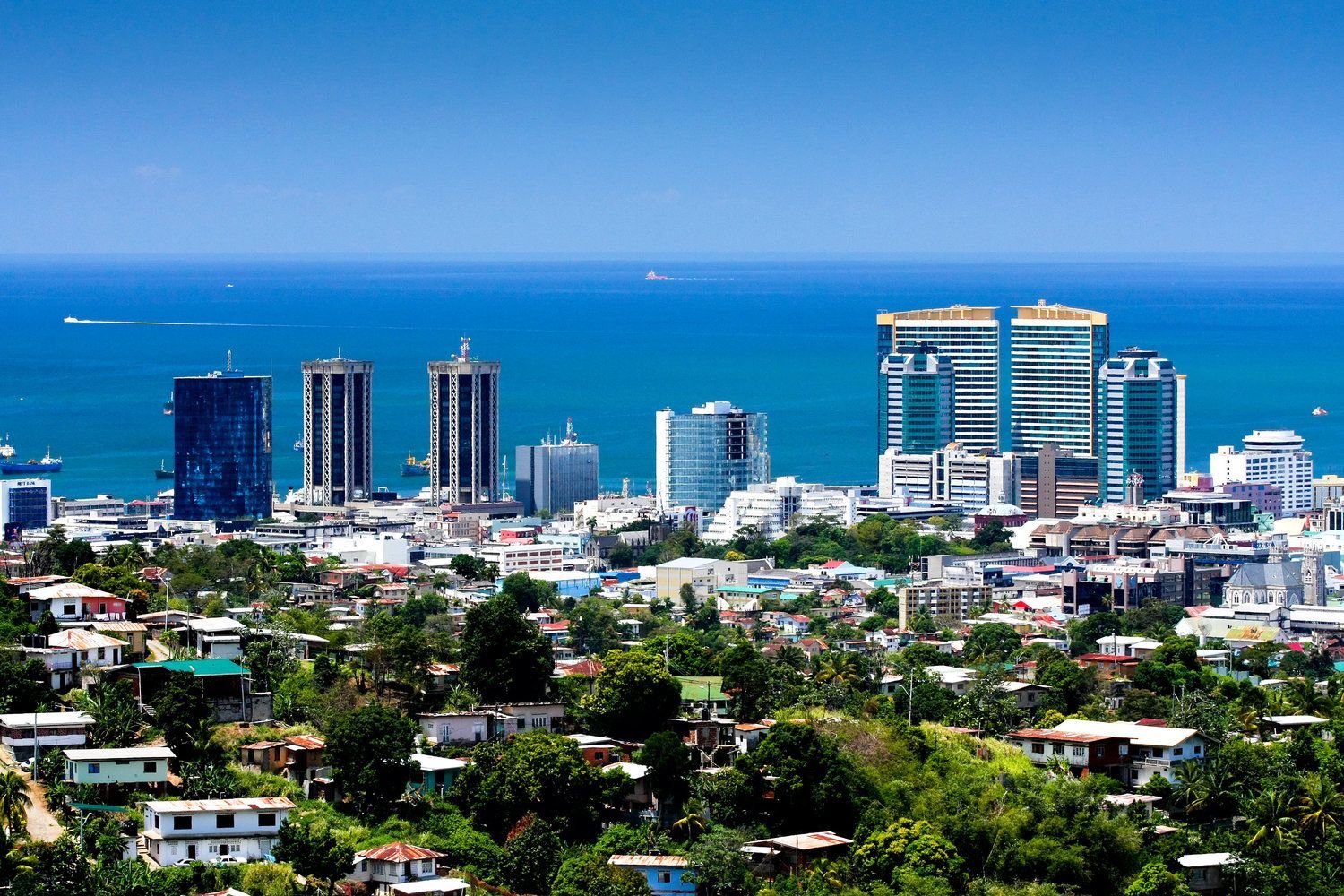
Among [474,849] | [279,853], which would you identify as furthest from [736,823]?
[279,853]

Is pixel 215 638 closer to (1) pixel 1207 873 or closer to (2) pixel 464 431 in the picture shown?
(1) pixel 1207 873

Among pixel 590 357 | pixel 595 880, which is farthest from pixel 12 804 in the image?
pixel 590 357

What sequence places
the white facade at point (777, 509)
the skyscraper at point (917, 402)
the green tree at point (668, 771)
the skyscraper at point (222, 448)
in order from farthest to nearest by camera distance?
the skyscraper at point (917, 402)
the skyscraper at point (222, 448)
the white facade at point (777, 509)
the green tree at point (668, 771)

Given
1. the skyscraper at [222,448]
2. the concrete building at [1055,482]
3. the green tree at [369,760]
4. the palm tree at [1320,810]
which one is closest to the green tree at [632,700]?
the green tree at [369,760]

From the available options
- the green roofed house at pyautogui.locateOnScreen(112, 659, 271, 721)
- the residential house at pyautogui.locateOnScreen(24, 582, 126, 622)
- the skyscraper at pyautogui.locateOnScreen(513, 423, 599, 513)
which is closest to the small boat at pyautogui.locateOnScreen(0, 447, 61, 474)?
the skyscraper at pyautogui.locateOnScreen(513, 423, 599, 513)

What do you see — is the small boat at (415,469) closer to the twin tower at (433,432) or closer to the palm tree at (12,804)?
the twin tower at (433,432)

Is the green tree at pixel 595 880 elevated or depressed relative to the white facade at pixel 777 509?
depressed
